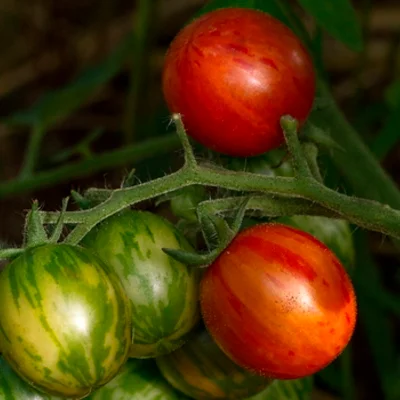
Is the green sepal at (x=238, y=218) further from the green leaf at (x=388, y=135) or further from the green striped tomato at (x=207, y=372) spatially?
the green leaf at (x=388, y=135)

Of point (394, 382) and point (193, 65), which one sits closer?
point (193, 65)

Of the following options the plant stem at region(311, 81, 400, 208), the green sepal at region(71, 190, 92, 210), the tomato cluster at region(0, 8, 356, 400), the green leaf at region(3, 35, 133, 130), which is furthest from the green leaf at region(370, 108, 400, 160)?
the green sepal at region(71, 190, 92, 210)

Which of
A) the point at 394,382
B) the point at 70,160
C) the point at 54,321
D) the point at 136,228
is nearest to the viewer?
the point at 54,321

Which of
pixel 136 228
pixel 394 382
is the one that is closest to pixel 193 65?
pixel 136 228

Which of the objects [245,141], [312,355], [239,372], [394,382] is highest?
[245,141]

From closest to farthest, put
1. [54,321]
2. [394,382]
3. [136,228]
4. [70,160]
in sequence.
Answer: [54,321]
[136,228]
[394,382]
[70,160]

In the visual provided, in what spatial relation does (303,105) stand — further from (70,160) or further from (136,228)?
(70,160)

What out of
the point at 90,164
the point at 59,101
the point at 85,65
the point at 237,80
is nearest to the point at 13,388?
the point at 237,80
